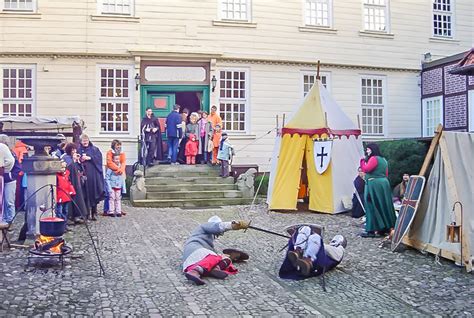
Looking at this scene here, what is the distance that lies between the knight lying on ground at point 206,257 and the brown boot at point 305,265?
32.6 inches

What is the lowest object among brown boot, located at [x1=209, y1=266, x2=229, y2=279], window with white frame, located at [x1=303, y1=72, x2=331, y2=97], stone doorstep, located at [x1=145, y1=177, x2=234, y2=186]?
brown boot, located at [x1=209, y1=266, x2=229, y2=279]

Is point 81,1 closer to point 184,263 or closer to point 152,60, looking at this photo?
point 152,60

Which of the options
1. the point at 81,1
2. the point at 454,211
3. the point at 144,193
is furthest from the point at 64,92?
the point at 454,211

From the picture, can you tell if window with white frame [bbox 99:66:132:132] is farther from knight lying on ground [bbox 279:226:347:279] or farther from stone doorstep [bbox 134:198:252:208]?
knight lying on ground [bbox 279:226:347:279]

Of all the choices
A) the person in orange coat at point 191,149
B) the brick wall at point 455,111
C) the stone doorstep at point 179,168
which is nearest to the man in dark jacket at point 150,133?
the stone doorstep at point 179,168

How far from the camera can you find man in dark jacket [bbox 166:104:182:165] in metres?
17.0

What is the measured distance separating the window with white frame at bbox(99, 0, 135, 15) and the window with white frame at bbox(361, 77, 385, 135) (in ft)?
29.0

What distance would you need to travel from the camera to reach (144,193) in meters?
15.2

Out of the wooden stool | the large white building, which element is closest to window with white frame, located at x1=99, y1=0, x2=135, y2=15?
the large white building

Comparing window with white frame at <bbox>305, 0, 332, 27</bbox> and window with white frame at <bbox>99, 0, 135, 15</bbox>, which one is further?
window with white frame at <bbox>305, 0, 332, 27</bbox>

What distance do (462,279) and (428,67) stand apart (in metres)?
15.3

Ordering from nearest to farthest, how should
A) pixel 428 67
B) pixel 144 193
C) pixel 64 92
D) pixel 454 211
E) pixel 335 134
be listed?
pixel 454 211 < pixel 335 134 < pixel 144 193 < pixel 64 92 < pixel 428 67

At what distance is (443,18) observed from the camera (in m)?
22.3

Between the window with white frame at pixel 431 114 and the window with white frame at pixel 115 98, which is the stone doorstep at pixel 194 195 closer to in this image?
the window with white frame at pixel 115 98
